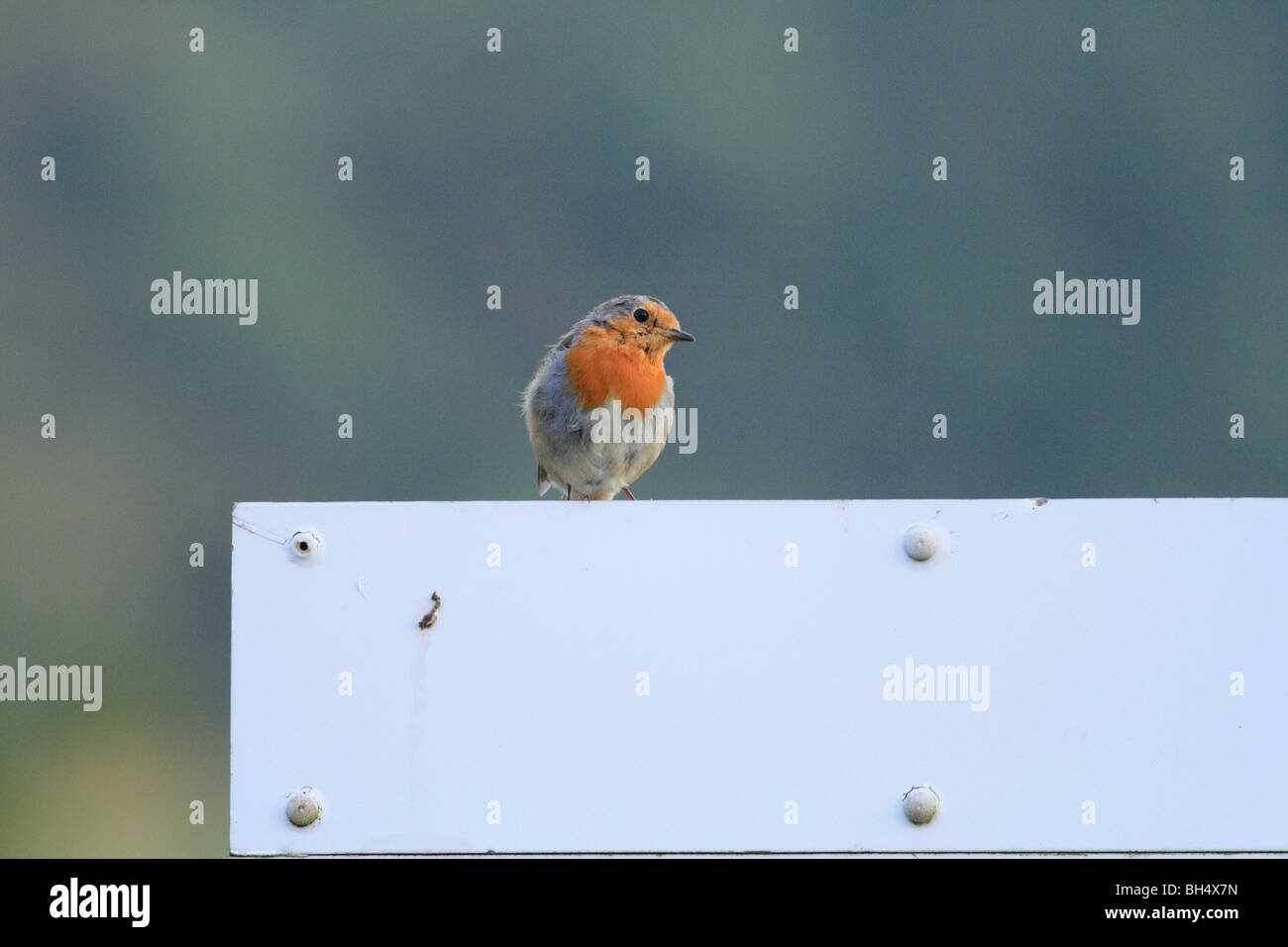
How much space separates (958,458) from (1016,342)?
19.8 feet

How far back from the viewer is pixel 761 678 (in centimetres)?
331

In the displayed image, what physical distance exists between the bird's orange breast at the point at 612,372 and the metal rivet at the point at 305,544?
13.5 ft

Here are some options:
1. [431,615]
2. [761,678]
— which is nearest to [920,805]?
[761,678]

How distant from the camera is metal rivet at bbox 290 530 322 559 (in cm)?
335

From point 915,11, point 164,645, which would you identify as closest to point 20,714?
point 164,645

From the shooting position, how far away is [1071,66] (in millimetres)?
42406

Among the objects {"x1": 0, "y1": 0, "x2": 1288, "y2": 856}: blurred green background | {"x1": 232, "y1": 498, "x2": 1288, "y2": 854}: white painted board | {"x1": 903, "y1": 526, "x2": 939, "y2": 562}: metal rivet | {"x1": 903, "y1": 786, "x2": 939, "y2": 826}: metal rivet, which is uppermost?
{"x1": 0, "y1": 0, "x2": 1288, "y2": 856}: blurred green background

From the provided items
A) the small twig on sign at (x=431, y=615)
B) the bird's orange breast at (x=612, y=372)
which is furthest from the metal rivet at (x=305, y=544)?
the bird's orange breast at (x=612, y=372)

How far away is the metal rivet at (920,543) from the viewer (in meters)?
3.33

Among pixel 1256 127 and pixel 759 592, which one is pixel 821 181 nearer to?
pixel 1256 127

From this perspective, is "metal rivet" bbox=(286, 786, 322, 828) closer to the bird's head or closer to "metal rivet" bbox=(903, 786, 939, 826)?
"metal rivet" bbox=(903, 786, 939, 826)

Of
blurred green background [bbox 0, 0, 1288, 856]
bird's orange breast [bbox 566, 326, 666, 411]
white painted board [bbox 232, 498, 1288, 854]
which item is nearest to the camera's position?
white painted board [bbox 232, 498, 1288, 854]

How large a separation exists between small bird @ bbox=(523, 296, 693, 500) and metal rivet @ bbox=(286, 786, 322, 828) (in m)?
4.24

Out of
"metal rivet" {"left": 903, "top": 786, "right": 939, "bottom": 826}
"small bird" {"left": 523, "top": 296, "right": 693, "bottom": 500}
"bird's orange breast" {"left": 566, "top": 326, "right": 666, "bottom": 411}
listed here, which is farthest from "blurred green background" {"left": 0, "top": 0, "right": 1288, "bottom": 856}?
"metal rivet" {"left": 903, "top": 786, "right": 939, "bottom": 826}
